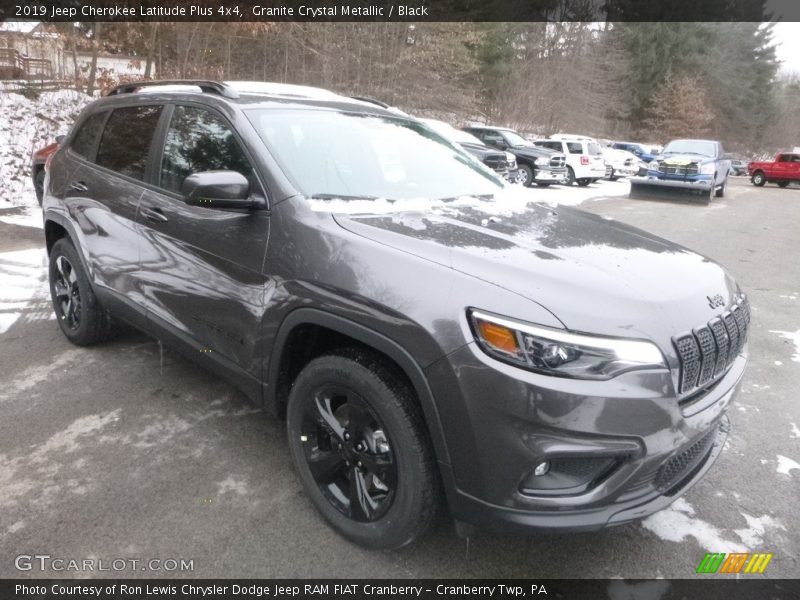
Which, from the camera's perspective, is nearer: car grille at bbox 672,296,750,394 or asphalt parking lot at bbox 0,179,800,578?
car grille at bbox 672,296,750,394

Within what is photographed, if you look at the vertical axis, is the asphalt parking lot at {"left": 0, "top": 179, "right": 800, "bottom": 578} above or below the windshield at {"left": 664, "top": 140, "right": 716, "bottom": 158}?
below

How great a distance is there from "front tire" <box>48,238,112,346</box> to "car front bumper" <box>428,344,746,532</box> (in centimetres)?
301

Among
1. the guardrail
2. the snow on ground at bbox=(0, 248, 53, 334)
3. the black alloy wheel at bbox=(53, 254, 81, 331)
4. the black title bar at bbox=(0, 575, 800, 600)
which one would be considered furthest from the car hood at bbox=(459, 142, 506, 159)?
the black title bar at bbox=(0, 575, 800, 600)

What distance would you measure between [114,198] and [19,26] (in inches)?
580

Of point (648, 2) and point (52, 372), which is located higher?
point (648, 2)

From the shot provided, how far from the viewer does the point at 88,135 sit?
13.2 ft

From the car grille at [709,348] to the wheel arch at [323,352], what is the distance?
0.84 meters

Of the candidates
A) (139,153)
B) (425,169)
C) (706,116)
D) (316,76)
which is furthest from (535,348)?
(706,116)

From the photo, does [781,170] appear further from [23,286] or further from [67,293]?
[67,293]

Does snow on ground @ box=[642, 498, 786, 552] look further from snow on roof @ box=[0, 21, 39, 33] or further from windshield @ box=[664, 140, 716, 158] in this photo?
snow on roof @ box=[0, 21, 39, 33]

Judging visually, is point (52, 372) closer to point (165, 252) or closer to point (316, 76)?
point (165, 252)

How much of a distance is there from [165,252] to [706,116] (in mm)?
56169

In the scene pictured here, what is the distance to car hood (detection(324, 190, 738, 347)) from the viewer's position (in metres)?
1.86

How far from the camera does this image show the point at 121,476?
2719 mm
